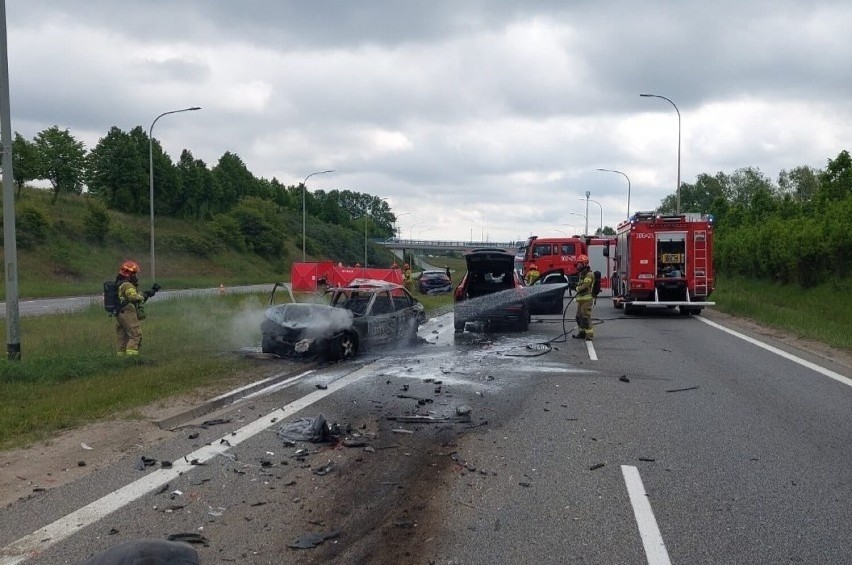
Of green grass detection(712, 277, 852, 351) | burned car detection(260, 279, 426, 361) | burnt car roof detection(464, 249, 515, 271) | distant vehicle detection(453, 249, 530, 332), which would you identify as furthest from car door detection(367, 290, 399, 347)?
green grass detection(712, 277, 852, 351)

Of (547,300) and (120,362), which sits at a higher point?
(547,300)

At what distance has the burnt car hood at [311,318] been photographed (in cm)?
1296

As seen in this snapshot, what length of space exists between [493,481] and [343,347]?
740cm

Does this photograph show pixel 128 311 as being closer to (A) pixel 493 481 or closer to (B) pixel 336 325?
(B) pixel 336 325

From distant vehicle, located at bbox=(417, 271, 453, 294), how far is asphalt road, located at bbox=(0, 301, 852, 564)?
1159 inches

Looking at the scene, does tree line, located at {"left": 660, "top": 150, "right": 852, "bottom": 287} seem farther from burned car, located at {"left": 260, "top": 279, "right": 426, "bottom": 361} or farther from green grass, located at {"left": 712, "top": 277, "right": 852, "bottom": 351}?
burned car, located at {"left": 260, "top": 279, "right": 426, "bottom": 361}

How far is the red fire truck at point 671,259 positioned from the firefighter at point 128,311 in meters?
14.9

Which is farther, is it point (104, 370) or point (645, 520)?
point (104, 370)

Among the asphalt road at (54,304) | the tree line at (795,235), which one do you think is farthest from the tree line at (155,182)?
the tree line at (795,235)

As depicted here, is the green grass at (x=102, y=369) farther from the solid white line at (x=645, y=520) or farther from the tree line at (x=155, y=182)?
the tree line at (x=155, y=182)

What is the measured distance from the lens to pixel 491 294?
19.4 m

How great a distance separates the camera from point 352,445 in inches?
282

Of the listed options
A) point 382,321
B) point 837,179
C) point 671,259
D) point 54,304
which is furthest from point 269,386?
point 837,179

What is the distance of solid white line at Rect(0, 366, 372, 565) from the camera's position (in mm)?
4738
